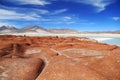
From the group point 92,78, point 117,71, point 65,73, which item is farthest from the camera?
point 117,71

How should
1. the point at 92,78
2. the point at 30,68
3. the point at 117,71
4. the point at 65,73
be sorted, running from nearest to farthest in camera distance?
1. the point at 92,78
2. the point at 65,73
3. the point at 117,71
4. the point at 30,68

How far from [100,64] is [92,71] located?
87.3 inches

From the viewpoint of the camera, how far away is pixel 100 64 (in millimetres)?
16953

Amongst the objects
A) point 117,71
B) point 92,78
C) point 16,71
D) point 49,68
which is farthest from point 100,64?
point 16,71

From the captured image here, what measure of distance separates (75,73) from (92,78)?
1.50 meters

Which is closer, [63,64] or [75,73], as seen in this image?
[75,73]

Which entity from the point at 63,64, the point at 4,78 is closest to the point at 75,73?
the point at 63,64

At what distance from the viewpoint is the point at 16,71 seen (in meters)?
16.2

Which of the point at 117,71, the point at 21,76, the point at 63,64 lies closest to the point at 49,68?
the point at 63,64

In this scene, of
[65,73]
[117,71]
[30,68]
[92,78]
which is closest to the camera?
[92,78]

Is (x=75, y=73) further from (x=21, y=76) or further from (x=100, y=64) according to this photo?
(x=21, y=76)

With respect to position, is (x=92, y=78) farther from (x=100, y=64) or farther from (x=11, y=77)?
(x=11, y=77)

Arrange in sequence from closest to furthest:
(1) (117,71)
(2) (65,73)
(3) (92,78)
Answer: (3) (92,78), (2) (65,73), (1) (117,71)

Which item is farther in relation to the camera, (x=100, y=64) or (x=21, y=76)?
(x=100, y=64)
